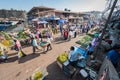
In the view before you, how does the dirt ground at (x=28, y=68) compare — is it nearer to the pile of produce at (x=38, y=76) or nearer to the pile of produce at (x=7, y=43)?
the pile of produce at (x=38, y=76)

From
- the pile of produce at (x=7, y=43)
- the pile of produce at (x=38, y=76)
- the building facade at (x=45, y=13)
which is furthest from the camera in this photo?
the building facade at (x=45, y=13)

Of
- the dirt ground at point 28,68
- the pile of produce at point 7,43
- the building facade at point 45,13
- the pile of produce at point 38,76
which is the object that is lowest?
the dirt ground at point 28,68

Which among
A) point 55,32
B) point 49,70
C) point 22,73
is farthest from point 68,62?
point 55,32

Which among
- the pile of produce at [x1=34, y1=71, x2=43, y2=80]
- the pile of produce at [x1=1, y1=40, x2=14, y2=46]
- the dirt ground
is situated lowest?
the dirt ground

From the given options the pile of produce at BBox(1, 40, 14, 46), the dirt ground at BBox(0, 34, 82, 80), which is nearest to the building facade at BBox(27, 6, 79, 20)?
the pile of produce at BBox(1, 40, 14, 46)

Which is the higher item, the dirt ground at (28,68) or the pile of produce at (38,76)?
the pile of produce at (38,76)

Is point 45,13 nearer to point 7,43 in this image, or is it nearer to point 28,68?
point 7,43

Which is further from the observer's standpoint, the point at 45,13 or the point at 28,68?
the point at 45,13

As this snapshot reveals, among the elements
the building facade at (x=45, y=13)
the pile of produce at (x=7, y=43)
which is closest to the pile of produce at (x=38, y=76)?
the pile of produce at (x=7, y=43)

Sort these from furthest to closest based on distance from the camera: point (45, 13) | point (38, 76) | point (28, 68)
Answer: point (45, 13)
point (28, 68)
point (38, 76)

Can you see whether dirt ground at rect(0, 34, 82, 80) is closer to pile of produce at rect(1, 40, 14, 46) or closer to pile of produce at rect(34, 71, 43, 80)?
pile of produce at rect(34, 71, 43, 80)

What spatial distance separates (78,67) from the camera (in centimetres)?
599

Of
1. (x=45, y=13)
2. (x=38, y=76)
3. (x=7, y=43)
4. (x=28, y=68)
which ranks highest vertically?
(x=45, y=13)

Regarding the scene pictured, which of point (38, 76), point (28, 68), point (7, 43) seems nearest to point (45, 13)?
point (7, 43)
